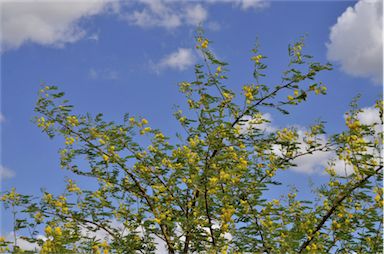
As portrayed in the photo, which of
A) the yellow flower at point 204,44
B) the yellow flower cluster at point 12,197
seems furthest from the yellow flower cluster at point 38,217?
the yellow flower at point 204,44

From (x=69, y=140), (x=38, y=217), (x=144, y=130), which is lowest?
(x=38, y=217)

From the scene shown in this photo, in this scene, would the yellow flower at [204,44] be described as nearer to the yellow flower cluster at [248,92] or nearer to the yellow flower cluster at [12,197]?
the yellow flower cluster at [248,92]

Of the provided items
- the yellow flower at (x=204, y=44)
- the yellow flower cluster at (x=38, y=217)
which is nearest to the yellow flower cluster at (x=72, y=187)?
the yellow flower cluster at (x=38, y=217)

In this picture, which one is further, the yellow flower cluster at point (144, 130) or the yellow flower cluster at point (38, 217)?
the yellow flower cluster at point (144, 130)

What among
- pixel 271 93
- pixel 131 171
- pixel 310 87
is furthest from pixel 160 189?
pixel 310 87

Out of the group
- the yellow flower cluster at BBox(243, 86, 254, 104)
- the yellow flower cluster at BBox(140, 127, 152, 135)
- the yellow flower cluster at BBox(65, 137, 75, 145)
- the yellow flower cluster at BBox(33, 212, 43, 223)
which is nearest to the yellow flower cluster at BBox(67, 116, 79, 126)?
the yellow flower cluster at BBox(65, 137, 75, 145)

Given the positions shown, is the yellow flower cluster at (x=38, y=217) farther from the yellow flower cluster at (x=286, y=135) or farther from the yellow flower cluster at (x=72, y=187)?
the yellow flower cluster at (x=286, y=135)

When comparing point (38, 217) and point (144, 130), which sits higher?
point (144, 130)

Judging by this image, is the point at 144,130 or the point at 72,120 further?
the point at 144,130

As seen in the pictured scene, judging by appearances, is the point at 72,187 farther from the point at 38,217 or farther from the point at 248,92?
the point at 248,92

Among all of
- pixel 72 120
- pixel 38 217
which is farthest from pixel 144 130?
pixel 38 217

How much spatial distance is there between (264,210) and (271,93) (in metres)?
1.31

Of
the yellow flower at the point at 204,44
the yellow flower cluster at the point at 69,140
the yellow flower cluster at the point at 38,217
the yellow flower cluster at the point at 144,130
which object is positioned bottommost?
the yellow flower cluster at the point at 38,217

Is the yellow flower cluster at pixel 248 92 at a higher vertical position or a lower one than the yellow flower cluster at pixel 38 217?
higher
